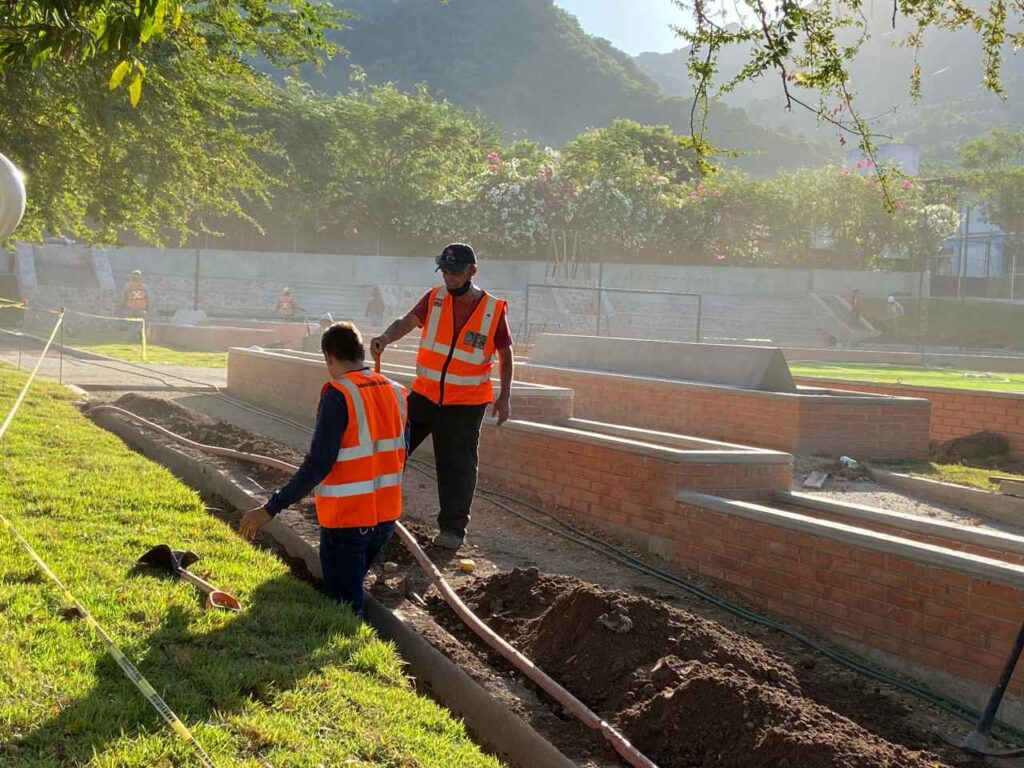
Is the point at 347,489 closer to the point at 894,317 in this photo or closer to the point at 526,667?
the point at 526,667

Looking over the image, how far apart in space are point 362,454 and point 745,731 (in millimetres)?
2335

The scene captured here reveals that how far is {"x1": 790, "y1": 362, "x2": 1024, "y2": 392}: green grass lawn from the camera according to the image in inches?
891

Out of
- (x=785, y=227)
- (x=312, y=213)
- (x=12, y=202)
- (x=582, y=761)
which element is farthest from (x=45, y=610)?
(x=785, y=227)

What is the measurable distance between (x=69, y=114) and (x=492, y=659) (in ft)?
36.5

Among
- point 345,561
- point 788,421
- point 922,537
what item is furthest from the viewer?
point 788,421

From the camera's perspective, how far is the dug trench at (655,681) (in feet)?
14.3

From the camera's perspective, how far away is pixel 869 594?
236 inches

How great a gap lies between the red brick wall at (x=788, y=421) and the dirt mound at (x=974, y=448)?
0.47 m

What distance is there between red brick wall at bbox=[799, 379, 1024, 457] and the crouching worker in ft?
34.4

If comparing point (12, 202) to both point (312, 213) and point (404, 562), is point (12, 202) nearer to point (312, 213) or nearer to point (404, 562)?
point (404, 562)

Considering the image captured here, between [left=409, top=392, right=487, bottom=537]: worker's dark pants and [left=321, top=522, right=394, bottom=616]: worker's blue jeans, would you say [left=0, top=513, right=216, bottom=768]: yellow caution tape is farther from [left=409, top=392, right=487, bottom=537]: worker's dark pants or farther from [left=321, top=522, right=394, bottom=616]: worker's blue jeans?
[left=409, top=392, right=487, bottom=537]: worker's dark pants

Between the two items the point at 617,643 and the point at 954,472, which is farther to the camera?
the point at 954,472

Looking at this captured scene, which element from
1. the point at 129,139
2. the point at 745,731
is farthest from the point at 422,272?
the point at 745,731

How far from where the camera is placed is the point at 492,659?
5523 mm
